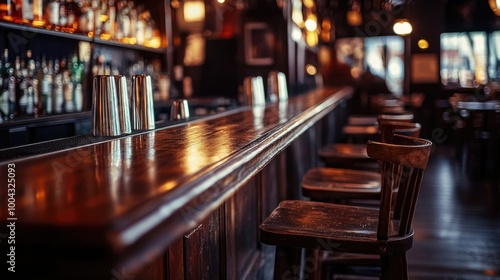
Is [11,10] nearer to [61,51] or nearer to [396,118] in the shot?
[61,51]

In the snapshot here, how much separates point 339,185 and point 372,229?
82 centimetres

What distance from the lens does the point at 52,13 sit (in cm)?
336

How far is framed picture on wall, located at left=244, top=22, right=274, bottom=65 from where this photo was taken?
6.04 metres

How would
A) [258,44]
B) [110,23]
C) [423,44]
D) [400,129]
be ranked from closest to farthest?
[400,129]
[110,23]
[258,44]
[423,44]

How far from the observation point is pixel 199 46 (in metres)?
7.64

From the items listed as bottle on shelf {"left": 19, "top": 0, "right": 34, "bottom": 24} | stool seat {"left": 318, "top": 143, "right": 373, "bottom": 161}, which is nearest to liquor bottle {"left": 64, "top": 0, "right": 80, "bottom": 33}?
bottle on shelf {"left": 19, "top": 0, "right": 34, "bottom": 24}

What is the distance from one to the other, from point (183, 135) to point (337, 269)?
3.93 ft

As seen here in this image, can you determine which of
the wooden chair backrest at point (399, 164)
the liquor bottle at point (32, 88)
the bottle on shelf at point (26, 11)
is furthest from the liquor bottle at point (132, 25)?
the wooden chair backrest at point (399, 164)

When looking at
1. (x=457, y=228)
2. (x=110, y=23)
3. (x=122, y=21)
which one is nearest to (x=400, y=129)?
(x=457, y=228)

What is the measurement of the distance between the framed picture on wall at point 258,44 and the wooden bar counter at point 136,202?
13.7ft

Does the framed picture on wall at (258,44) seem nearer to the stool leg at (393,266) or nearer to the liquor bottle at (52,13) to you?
the liquor bottle at (52,13)

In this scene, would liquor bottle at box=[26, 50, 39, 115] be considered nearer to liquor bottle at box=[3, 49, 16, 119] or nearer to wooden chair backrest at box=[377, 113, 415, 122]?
liquor bottle at box=[3, 49, 16, 119]

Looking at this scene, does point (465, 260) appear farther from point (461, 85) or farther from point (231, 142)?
point (461, 85)

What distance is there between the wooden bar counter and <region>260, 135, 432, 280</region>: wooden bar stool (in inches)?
10.0
